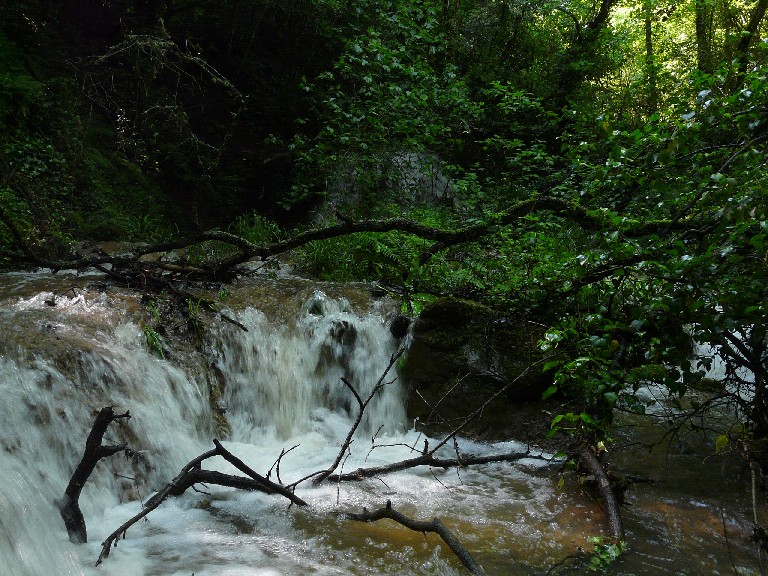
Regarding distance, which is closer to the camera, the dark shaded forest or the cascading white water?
the dark shaded forest

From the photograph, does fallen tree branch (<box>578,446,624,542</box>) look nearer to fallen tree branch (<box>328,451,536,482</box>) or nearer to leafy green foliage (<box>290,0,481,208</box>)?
fallen tree branch (<box>328,451,536,482</box>)

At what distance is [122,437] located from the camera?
4.67 meters

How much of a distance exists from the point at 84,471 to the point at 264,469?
218cm

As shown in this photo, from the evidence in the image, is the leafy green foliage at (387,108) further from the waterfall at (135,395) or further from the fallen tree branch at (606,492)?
the fallen tree branch at (606,492)

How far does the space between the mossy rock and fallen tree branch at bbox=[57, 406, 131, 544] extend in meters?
3.63

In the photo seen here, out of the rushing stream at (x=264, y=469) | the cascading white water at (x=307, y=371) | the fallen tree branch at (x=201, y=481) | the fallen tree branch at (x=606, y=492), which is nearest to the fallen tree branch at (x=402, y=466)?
the rushing stream at (x=264, y=469)

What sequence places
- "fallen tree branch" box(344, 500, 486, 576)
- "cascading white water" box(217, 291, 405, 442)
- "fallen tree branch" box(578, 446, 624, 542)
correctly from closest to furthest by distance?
1. "fallen tree branch" box(344, 500, 486, 576)
2. "fallen tree branch" box(578, 446, 624, 542)
3. "cascading white water" box(217, 291, 405, 442)

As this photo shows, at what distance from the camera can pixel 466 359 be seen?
6.52 metres

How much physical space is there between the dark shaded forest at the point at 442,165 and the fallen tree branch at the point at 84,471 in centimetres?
257

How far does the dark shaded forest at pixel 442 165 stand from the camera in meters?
3.71

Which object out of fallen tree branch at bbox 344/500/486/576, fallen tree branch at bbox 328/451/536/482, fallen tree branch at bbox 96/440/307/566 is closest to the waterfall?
fallen tree branch at bbox 96/440/307/566

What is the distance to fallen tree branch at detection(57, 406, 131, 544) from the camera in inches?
120

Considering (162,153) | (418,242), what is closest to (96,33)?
(162,153)

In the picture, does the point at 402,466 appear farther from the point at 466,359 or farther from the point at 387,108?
the point at 387,108
